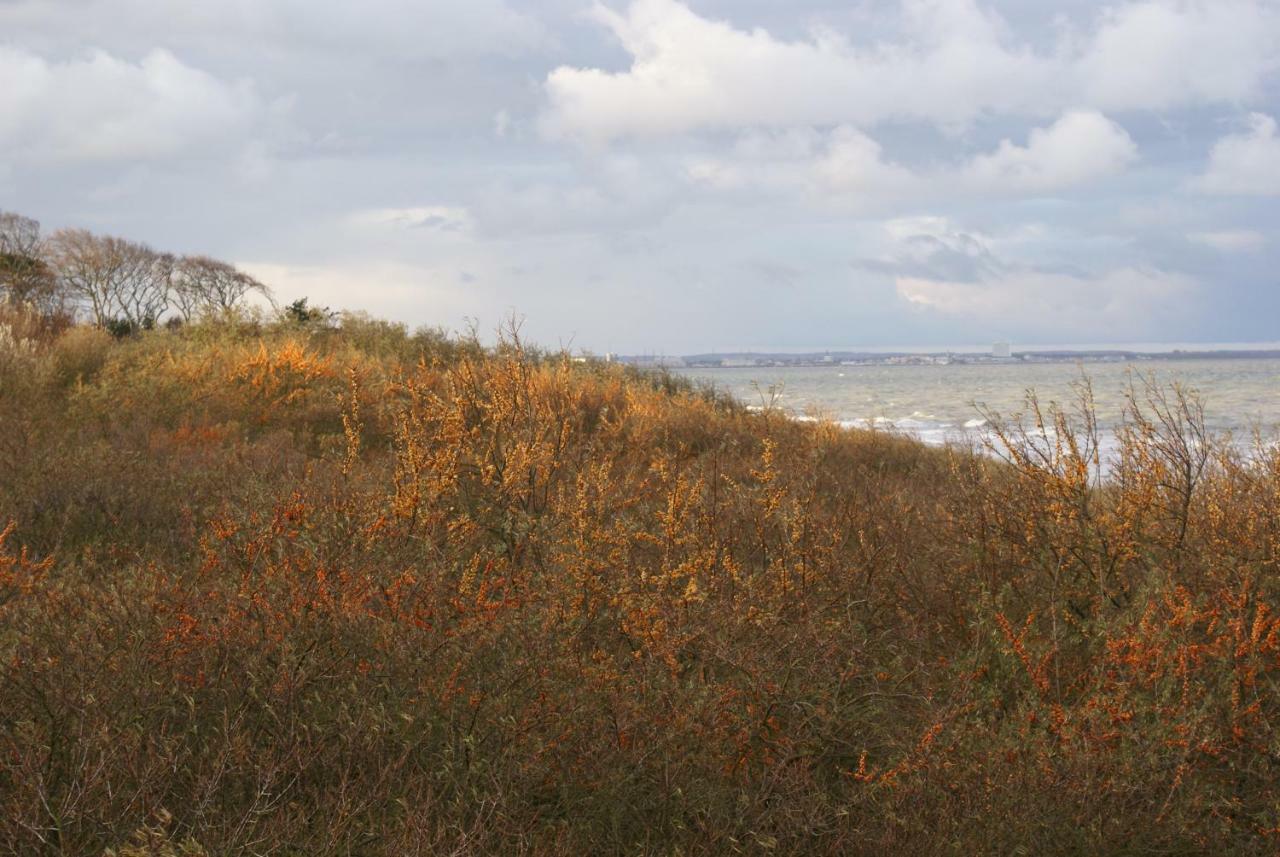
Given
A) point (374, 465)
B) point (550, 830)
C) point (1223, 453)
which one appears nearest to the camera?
point (550, 830)

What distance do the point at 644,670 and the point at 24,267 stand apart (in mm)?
39094

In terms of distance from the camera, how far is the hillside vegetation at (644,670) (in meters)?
3.04

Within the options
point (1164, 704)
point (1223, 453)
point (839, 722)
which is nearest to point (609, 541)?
point (839, 722)

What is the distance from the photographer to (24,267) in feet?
117

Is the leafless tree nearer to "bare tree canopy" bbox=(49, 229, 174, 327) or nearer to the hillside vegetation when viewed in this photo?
"bare tree canopy" bbox=(49, 229, 174, 327)

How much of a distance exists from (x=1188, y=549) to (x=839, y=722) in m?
2.66

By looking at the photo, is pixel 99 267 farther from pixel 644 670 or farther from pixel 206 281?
pixel 644 670

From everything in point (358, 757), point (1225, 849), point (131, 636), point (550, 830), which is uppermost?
point (131, 636)

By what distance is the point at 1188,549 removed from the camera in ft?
17.3

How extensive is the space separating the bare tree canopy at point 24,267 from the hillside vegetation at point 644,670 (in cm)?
2762

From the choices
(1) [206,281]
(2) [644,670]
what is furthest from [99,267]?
(2) [644,670]

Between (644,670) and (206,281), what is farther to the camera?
(206,281)

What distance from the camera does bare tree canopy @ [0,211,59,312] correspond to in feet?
110

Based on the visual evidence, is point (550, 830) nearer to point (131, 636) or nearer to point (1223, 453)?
point (131, 636)
